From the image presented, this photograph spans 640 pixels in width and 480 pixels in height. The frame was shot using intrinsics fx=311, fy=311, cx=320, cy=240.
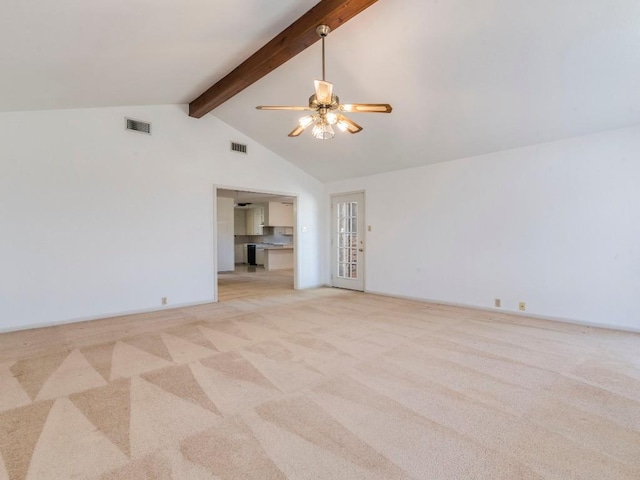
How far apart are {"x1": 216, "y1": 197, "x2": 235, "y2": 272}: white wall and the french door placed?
4443mm

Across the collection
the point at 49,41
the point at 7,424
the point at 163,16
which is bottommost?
the point at 7,424

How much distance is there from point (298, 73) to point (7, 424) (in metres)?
4.45

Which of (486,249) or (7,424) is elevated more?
(486,249)

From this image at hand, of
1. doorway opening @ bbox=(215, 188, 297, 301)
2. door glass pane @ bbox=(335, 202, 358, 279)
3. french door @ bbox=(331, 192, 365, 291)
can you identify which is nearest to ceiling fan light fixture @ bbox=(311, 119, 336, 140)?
doorway opening @ bbox=(215, 188, 297, 301)

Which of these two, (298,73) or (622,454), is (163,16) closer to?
(298,73)

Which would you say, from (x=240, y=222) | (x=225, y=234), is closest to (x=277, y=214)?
(x=225, y=234)

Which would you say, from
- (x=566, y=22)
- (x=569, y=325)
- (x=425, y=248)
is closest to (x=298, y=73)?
(x=566, y=22)

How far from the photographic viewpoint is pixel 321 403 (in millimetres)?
2301

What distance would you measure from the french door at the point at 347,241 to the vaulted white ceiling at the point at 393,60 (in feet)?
Answer: 7.75

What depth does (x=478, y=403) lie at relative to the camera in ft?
7.57

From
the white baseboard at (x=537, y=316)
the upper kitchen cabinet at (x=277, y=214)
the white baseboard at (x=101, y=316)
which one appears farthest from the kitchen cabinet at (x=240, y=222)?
the white baseboard at (x=537, y=316)

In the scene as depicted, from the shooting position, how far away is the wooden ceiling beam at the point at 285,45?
2830 millimetres

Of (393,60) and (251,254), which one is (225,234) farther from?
(393,60)

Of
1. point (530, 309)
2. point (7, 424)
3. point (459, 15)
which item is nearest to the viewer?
point (7, 424)
